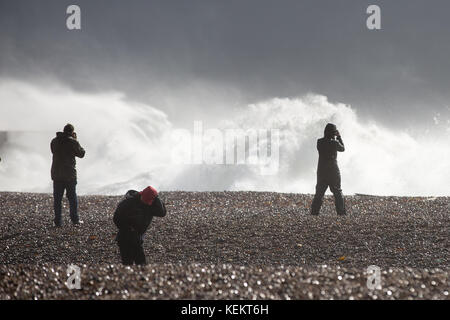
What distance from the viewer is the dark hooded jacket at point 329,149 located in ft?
59.3

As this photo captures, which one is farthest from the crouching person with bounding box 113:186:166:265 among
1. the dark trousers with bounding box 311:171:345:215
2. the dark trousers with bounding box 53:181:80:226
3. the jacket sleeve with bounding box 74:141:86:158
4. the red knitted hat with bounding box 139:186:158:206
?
the dark trousers with bounding box 311:171:345:215

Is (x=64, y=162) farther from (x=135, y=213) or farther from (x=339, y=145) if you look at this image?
(x=339, y=145)

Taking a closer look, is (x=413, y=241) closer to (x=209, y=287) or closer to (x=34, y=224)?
(x=209, y=287)

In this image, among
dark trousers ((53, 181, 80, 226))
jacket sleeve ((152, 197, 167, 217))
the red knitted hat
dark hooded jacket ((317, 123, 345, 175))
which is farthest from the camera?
dark hooded jacket ((317, 123, 345, 175))

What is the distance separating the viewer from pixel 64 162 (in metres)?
16.6

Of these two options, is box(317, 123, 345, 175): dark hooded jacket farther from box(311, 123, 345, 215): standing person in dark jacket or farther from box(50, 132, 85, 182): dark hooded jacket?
box(50, 132, 85, 182): dark hooded jacket

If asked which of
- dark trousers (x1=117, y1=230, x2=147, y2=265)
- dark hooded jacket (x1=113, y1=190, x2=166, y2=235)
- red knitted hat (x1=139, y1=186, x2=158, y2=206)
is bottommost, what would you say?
dark trousers (x1=117, y1=230, x2=147, y2=265)

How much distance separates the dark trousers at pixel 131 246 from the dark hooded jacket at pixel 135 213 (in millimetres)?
81

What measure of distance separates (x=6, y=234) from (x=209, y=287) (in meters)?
9.76

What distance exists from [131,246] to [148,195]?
106 cm

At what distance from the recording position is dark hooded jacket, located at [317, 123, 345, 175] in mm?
18062

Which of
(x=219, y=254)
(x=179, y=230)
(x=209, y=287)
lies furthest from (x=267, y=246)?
(x=209, y=287)

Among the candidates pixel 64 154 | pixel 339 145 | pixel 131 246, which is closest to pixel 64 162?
pixel 64 154

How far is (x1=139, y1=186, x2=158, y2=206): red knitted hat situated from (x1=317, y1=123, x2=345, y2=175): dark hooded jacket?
30.5 ft
